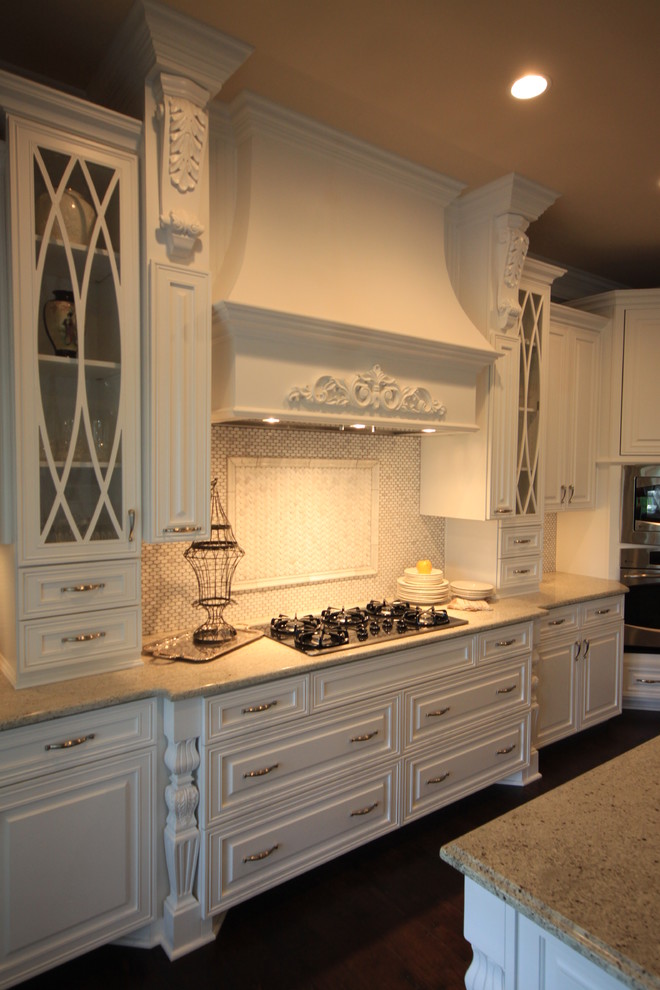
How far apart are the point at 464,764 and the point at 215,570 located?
137 cm

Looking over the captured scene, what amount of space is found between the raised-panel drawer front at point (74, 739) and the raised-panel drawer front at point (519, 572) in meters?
1.99

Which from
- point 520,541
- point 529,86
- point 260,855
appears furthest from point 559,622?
point 529,86

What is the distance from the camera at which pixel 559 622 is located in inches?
129

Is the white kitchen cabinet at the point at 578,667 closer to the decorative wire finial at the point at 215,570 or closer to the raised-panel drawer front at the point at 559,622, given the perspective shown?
the raised-panel drawer front at the point at 559,622

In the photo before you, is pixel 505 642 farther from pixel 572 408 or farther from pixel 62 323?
pixel 62 323

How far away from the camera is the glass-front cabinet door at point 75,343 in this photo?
5.93ft

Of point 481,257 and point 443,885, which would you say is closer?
point 443,885

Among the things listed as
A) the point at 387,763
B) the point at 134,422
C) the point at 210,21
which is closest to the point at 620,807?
the point at 387,763

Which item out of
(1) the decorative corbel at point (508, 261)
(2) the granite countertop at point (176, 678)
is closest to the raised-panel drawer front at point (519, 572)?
(2) the granite countertop at point (176, 678)

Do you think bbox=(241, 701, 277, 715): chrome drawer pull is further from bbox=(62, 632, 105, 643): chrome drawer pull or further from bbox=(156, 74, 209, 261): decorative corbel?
bbox=(156, 74, 209, 261): decorative corbel

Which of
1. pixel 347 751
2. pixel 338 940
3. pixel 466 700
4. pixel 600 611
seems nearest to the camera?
pixel 338 940

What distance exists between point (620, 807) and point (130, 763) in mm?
1364

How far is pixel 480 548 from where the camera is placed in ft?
10.9

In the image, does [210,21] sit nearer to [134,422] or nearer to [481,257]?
[134,422]
